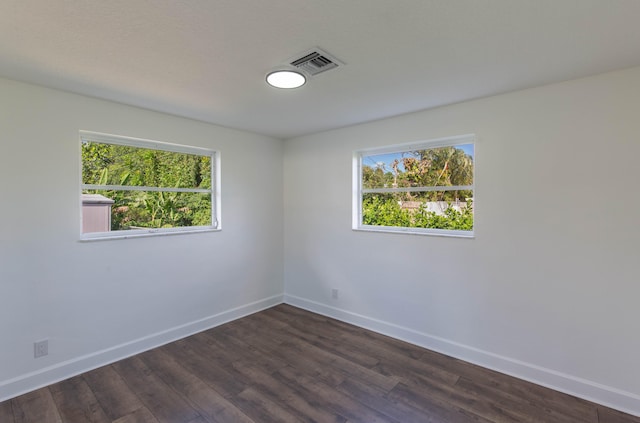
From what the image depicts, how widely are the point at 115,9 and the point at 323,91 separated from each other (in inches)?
57.3

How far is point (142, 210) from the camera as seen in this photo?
3.09m

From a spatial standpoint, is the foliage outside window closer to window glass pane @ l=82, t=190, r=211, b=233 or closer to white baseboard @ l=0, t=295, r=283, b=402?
window glass pane @ l=82, t=190, r=211, b=233

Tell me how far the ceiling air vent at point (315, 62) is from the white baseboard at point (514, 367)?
2.64 m

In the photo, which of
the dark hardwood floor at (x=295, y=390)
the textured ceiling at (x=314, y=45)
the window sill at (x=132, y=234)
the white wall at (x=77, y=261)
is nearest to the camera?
the textured ceiling at (x=314, y=45)

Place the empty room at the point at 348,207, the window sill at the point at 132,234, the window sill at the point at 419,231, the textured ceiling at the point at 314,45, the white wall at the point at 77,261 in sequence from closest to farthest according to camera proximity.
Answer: the textured ceiling at the point at 314,45, the empty room at the point at 348,207, the white wall at the point at 77,261, the window sill at the point at 132,234, the window sill at the point at 419,231

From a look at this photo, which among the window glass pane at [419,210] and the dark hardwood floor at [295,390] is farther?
the window glass pane at [419,210]

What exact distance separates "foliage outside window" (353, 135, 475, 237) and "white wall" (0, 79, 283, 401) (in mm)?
1663

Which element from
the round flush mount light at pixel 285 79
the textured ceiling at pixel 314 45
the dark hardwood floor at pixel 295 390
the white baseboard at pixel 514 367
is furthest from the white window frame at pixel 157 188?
the white baseboard at pixel 514 367

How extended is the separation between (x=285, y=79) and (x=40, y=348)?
2.86 metres

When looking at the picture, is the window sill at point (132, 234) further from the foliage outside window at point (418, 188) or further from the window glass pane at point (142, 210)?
the foliage outside window at point (418, 188)

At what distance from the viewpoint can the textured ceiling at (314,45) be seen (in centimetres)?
144

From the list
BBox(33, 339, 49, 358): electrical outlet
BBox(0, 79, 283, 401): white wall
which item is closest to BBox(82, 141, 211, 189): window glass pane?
BBox(0, 79, 283, 401): white wall

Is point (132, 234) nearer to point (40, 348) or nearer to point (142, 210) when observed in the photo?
point (142, 210)

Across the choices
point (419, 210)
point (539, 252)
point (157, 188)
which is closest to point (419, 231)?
point (419, 210)
